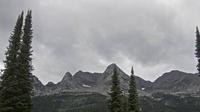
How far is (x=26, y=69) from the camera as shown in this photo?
172 feet

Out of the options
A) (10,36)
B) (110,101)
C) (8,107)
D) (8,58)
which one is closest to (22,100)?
(8,107)

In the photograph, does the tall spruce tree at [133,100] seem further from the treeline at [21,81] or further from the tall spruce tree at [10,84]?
the tall spruce tree at [10,84]

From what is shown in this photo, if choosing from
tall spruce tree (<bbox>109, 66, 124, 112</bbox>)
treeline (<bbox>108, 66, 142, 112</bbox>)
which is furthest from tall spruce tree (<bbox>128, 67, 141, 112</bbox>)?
tall spruce tree (<bbox>109, 66, 124, 112</bbox>)

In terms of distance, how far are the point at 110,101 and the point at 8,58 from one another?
1831 cm

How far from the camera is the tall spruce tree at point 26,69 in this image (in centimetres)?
4994

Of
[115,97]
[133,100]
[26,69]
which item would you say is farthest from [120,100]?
[26,69]

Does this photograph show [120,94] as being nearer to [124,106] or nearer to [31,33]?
[124,106]

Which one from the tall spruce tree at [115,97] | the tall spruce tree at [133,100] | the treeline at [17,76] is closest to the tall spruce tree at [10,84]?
the treeline at [17,76]

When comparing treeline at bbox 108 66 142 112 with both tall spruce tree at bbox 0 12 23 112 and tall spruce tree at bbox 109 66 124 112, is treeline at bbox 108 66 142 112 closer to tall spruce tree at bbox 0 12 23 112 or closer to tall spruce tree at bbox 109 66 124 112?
tall spruce tree at bbox 109 66 124 112

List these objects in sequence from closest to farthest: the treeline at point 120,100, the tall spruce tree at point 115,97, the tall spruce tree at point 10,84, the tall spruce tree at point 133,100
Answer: the tall spruce tree at point 10,84 → the tall spruce tree at point 115,97 → the treeline at point 120,100 → the tall spruce tree at point 133,100

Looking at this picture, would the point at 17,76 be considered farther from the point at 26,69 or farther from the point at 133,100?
the point at 133,100

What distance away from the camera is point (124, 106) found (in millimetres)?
58469

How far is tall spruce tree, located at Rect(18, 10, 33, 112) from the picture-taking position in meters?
49.9

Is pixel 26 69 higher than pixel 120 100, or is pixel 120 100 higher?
pixel 26 69
